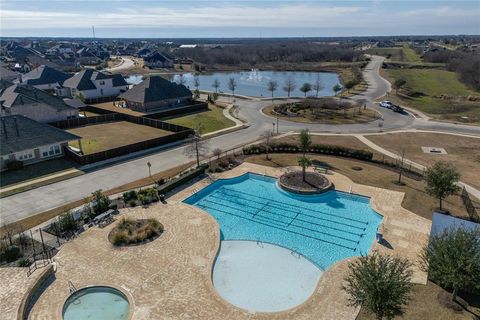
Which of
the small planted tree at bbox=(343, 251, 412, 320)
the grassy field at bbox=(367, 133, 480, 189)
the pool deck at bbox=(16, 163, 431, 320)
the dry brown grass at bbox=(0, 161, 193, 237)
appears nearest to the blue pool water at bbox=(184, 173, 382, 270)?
the pool deck at bbox=(16, 163, 431, 320)

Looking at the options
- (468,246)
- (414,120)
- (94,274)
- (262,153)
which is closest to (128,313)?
(94,274)

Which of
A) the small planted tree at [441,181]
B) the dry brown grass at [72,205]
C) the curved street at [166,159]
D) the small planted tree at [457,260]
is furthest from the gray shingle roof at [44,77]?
the small planted tree at [457,260]

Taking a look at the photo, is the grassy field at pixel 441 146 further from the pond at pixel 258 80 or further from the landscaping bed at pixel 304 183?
the pond at pixel 258 80

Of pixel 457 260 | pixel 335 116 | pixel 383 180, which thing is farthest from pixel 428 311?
pixel 335 116

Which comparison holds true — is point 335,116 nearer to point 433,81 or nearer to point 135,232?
point 135,232

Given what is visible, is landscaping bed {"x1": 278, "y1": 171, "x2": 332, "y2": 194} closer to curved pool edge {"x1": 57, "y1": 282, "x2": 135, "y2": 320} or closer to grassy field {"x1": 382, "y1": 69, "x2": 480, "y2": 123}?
curved pool edge {"x1": 57, "y1": 282, "x2": 135, "y2": 320}

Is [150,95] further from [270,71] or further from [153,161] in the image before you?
[270,71]
